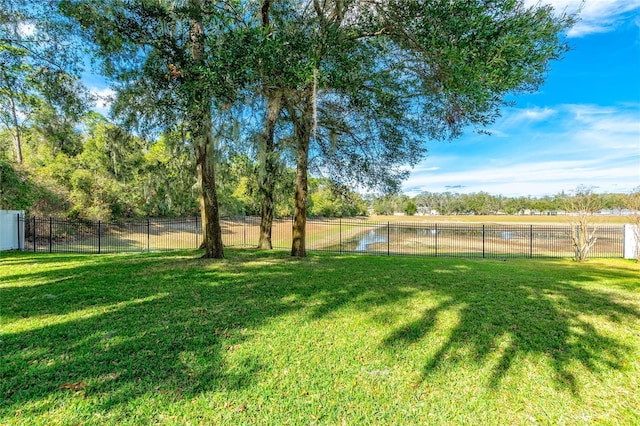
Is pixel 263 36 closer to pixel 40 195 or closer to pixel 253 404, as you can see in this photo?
pixel 253 404

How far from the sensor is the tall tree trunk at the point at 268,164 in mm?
6675

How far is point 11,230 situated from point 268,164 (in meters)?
9.61

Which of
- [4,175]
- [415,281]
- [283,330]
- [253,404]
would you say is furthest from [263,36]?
[4,175]

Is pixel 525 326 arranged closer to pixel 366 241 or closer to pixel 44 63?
pixel 44 63

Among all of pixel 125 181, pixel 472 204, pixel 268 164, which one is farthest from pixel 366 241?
pixel 472 204

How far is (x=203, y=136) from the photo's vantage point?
573cm

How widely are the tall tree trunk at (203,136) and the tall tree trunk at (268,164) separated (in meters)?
1.34

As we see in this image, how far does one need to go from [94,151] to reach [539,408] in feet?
77.2

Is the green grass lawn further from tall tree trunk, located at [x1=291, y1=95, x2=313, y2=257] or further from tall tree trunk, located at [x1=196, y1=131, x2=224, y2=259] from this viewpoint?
tall tree trunk, located at [x1=291, y1=95, x2=313, y2=257]

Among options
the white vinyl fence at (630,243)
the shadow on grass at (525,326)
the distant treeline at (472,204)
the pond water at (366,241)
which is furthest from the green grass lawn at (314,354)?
the distant treeline at (472,204)

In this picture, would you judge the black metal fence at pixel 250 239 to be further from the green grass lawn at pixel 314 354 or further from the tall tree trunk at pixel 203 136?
the green grass lawn at pixel 314 354

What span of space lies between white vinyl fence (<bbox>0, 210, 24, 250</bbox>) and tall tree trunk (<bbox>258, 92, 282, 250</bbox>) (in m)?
8.50

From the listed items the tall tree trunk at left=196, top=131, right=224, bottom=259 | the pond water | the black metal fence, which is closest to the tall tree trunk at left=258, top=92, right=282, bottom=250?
the tall tree trunk at left=196, top=131, right=224, bottom=259

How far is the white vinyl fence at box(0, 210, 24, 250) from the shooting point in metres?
10.2
